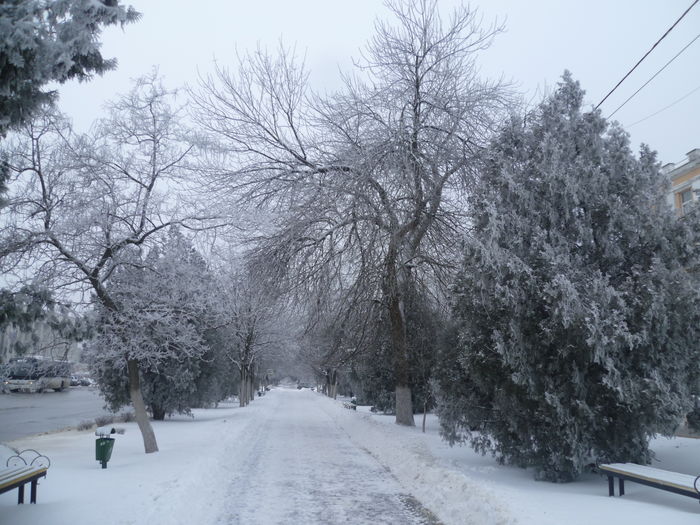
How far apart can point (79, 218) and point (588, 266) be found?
29.3 feet

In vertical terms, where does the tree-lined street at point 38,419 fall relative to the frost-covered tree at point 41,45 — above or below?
below

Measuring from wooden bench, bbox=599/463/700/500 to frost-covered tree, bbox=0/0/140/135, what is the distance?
300 inches

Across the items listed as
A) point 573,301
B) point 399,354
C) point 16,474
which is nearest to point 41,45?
point 16,474

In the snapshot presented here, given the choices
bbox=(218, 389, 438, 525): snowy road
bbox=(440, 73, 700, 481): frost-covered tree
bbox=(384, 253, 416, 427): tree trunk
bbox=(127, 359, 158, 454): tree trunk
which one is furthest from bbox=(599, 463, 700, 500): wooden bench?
bbox=(127, 359, 158, 454): tree trunk

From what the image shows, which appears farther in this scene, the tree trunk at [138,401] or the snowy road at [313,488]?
the tree trunk at [138,401]

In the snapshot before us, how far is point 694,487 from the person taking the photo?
19.9ft

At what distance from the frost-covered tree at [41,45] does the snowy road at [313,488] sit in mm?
5307

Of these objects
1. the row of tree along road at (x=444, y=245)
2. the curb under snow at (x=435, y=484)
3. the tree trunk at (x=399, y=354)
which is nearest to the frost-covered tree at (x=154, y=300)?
the row of tree along road at (x=444, y=245)

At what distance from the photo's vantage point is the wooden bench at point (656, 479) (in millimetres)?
6227

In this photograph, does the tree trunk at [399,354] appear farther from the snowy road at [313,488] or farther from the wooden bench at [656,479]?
the wooden bench at [656,479]

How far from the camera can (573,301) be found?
8125 mm

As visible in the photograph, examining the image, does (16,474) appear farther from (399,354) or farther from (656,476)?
(399,354)

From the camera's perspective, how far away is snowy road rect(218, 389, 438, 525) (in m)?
7.29

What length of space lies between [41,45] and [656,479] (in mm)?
7994
